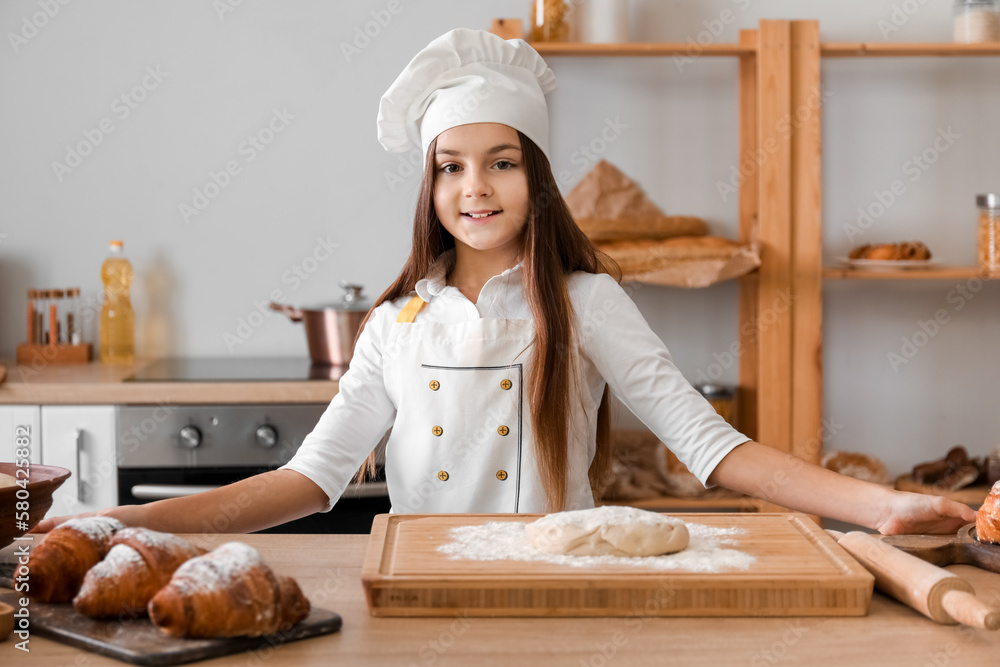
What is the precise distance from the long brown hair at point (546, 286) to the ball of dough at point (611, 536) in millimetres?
441

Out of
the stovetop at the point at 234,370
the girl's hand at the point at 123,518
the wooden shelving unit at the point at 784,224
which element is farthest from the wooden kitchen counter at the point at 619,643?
the wooden shelving unit at the point at 784,224

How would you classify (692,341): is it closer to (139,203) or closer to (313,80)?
(313,80)

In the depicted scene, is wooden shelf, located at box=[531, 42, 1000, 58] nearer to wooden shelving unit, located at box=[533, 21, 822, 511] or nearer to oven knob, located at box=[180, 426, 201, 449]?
wooden shelving unit, located at box=[533, 21, 822, 511]

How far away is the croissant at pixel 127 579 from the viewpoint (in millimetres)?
731

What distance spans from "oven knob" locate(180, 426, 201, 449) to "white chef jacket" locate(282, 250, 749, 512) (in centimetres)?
70

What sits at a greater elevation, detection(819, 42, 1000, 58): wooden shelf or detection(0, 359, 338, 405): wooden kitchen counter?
detection(819, 42, 1000, 58): wooden shelf

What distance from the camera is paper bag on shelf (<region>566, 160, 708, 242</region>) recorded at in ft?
7.36

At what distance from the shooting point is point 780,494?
1.11m

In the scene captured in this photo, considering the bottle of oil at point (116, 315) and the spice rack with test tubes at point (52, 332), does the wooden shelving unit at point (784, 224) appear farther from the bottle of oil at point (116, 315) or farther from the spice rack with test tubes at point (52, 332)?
the spice rack with test tubes at point (52, 332)

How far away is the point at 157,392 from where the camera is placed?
196 centimetres

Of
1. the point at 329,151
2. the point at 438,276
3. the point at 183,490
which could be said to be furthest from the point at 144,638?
the point at 329,151

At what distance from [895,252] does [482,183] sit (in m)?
1.27

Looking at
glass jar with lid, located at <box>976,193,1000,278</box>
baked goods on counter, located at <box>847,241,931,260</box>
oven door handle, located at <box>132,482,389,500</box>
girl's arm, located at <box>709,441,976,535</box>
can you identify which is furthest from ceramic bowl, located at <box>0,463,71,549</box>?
glass jar with lid, located at <box>976,193,1000,278</box>

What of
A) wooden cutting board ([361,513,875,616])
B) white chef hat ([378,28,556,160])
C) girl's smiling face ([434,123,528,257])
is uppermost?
white chef hat ([378,28,556,160])
